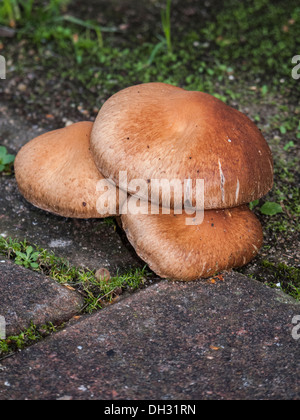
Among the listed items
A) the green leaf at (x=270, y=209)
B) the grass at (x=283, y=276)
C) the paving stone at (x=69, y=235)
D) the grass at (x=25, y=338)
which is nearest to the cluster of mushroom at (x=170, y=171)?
the grass at (x=283, y=276)

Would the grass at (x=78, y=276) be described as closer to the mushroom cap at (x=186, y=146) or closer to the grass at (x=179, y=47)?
the mushroom cap at (x=186, y=146)

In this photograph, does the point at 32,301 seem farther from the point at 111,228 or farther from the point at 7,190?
the point at 7,190

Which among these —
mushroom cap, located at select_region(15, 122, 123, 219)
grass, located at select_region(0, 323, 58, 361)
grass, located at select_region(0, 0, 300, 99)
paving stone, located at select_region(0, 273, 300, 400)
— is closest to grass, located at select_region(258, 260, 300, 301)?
paving stone, located at select_region(0, 273, 300, 400)

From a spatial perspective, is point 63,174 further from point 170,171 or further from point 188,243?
point 188,243

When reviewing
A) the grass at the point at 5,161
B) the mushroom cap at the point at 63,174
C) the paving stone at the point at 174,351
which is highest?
the mushroom cap at the point at 63,174

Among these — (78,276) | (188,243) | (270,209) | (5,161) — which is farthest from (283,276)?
(5,161)

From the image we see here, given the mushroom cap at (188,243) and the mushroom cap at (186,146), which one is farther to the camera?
the mushroom cap at (188,243)

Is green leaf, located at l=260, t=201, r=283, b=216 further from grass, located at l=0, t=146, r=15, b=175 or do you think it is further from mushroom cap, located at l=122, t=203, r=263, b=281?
grass, located at l=0, t=146, r=15, b=175
